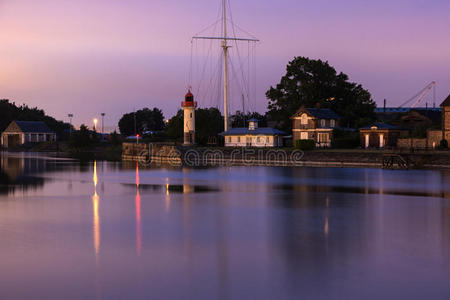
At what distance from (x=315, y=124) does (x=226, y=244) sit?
6521 centimetres

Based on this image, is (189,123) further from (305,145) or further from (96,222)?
(96,222)

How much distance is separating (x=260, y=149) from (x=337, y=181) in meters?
34.3

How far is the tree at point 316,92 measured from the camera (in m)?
93.6

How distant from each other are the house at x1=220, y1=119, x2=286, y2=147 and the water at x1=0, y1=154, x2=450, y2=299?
4887 centimetres

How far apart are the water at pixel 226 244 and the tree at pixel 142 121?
134m

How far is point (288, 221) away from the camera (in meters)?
24.5

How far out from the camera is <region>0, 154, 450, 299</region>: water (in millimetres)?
14156

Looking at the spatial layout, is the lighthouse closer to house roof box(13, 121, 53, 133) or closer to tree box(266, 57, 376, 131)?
tree box(266, 57, 376, 131)

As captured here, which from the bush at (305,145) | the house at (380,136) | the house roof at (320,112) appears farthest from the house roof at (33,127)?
the house at (380,136)

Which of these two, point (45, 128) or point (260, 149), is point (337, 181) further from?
point (45, 128)

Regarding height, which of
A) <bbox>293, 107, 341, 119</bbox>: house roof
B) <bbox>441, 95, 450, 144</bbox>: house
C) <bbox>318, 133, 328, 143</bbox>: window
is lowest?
<bbox>318, 133, 328, 143</bbox>: window

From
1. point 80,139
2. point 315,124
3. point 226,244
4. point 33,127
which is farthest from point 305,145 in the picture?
point 33,127

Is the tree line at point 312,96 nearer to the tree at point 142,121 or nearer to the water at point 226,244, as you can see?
the water at point 226,244

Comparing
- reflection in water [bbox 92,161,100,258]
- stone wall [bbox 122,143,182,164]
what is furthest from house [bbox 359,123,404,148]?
reflection in water [bbox 92,161,100,258]
